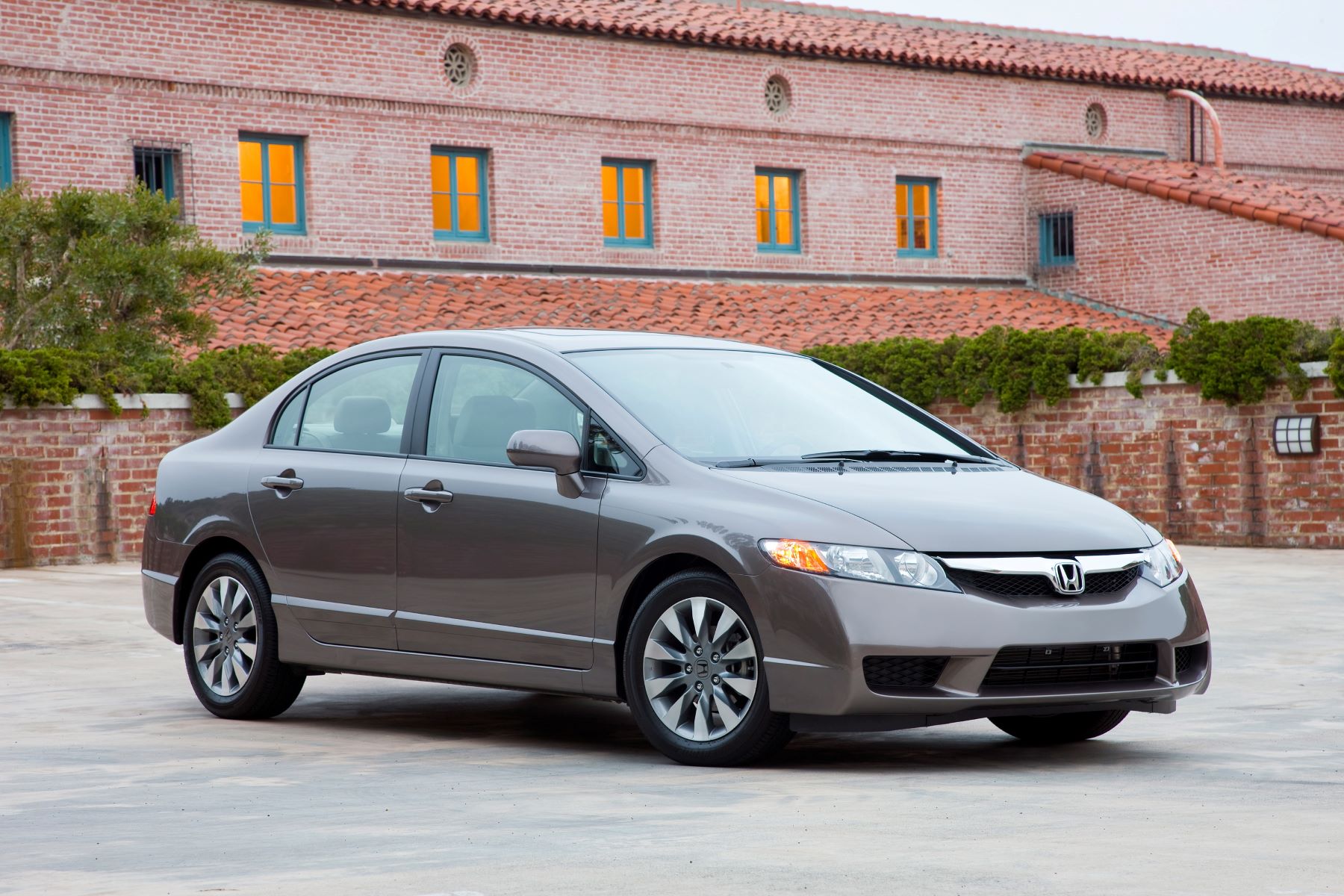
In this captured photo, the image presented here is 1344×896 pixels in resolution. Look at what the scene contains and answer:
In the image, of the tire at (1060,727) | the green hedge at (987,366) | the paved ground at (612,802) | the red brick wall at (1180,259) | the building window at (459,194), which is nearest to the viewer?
the paved ground at (612,802)

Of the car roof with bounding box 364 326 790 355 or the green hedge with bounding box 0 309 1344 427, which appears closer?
the car roof with bounding box 364 326 790 355

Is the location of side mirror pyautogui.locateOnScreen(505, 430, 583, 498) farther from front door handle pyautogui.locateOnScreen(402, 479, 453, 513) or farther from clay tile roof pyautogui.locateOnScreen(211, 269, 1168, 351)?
clay tile roof pyautogui.locateOnScreen(211, 269, 1168, 351)

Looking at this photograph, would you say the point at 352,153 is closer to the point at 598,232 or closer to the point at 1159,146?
the point at 598,232

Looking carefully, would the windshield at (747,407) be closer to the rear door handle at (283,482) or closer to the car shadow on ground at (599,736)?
the car shadow on ground at (599,736)

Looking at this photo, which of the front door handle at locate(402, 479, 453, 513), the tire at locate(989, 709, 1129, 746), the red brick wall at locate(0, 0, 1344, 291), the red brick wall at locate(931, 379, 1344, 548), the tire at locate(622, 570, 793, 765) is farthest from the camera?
the red brick wall at locate(0, 0, 1344, 291)

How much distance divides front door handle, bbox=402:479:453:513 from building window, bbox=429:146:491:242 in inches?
879

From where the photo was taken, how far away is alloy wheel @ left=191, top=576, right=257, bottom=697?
8.70m

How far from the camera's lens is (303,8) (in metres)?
28.5

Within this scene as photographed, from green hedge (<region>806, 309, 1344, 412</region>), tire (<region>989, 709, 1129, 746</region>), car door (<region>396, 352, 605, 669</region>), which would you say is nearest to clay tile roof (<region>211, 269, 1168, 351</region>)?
green hedge (<region>806, 309, 1344, 412</region>)

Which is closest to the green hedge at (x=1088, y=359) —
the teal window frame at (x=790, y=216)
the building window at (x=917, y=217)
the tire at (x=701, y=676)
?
the teal window frame at (x=790, y=216)

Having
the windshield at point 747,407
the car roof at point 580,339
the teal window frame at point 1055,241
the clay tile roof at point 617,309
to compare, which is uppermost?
the teal window frame at point 1055,241

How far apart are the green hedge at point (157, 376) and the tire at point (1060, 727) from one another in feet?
43.4

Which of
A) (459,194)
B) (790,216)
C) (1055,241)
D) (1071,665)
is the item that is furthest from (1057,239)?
(1071,665)

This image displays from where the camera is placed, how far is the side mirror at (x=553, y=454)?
7.46 meters
